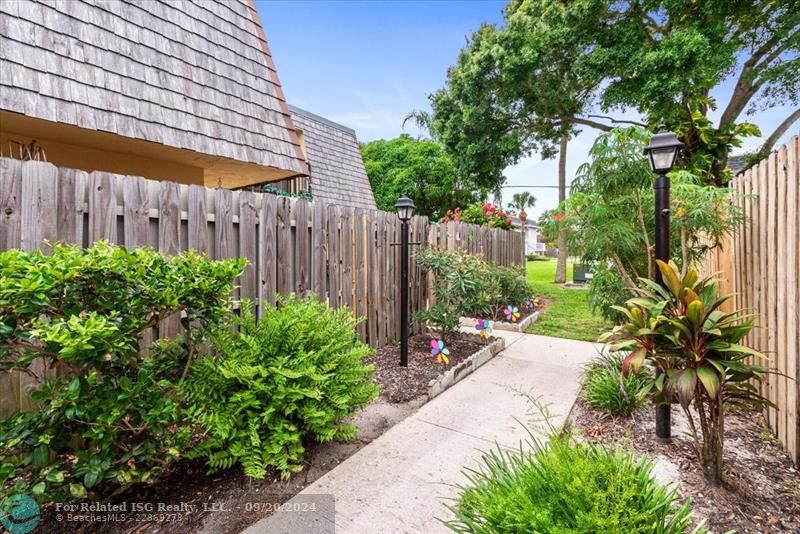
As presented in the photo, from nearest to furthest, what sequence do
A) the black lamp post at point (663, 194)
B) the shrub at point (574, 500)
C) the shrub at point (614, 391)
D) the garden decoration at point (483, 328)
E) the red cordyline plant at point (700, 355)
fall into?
the shrub at point (574, 500)
the red cordyline plant at point (700, 355)
the black lamp post at point (663, 194)
the shrub at point (614, 391)
the garden decoration at point (483, 328)

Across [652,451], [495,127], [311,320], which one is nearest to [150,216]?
[311,320]

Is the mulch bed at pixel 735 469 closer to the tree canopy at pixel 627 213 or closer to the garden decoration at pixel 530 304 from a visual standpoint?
the tree canopy at pixel 627 213

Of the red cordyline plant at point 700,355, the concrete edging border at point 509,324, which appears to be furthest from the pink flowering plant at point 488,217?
the red cordyline plant at point 700,355

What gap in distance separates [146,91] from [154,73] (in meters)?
0.29

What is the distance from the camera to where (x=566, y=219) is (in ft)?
14.5

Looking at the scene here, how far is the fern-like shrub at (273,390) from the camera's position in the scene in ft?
7.04

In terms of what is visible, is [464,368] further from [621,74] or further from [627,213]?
[621,74]

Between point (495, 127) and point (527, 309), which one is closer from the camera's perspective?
point (527, 309)

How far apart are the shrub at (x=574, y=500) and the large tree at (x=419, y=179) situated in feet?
50.0

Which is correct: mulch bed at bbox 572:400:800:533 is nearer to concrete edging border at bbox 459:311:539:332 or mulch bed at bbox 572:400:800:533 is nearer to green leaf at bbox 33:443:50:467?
green leaf at bbox 33:443:50:467

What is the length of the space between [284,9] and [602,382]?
33.1 feet

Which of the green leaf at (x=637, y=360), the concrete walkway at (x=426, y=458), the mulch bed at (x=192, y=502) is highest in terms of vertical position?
the green leaf at (x=637, y=360)

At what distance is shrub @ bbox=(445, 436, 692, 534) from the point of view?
147 centimetres

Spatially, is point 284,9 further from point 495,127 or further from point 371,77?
point 495,127
